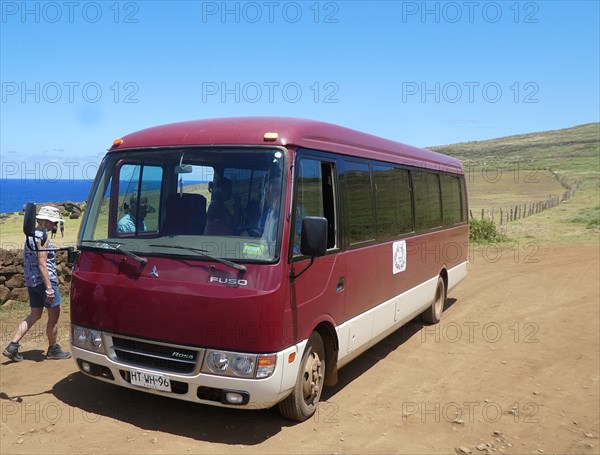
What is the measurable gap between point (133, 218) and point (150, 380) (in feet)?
5.54

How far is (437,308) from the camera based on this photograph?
10375 millimetres

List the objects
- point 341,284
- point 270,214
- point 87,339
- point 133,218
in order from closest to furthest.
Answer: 1. point 270,214
2. point 87,339
3. point 133,218
4. point 341,284

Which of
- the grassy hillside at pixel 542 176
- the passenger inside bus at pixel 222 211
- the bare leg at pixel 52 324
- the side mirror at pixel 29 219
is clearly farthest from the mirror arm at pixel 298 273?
the grassy hillside at pixel 542 176

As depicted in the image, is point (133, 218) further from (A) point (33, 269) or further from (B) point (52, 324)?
(B) point (52, 324)

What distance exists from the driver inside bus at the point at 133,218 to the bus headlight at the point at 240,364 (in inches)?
64.6

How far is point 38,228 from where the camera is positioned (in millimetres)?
6844

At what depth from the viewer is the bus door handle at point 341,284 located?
19.5ft

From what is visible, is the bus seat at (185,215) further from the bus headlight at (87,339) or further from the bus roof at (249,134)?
the bus headlight at (87,339)

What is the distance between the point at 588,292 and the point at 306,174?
396 inches

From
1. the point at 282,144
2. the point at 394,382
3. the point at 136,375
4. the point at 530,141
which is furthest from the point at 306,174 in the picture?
the point at 530,141

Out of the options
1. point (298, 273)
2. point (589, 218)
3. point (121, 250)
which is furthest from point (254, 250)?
point (589, 218)

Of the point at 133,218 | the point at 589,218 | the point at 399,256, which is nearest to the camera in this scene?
the point at 133,218

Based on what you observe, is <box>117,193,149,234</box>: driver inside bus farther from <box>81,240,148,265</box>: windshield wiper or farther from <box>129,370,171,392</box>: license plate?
<box>129,370,171,392</box>: license plate

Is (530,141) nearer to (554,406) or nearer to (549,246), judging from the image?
(549,246)
